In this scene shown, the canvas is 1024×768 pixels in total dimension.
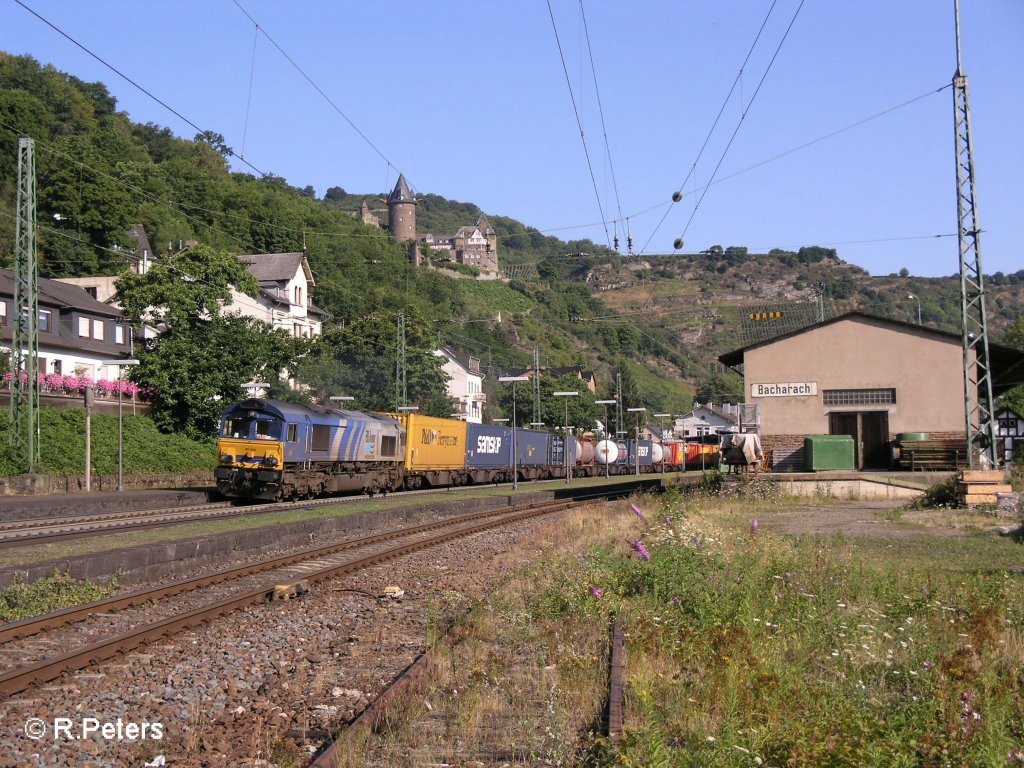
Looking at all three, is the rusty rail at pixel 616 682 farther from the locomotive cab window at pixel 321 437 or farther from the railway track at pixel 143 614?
the locomotive cab window at pixel 321 437

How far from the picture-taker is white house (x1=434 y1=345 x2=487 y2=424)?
109 meters

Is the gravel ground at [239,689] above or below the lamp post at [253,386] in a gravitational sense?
below

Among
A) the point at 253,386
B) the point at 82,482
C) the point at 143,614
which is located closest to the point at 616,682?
the point at 143,614

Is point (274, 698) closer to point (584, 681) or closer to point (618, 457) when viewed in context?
point (584, 681)

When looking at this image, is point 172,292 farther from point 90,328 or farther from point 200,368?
point 90,328

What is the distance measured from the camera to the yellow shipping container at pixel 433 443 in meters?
41.4

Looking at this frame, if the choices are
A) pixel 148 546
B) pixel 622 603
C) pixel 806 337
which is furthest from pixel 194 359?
pixel 622 603

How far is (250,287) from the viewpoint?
202 feet

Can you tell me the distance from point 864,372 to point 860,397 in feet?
3.13

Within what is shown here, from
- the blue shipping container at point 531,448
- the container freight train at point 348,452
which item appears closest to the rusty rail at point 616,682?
the container freight train at point 348,452

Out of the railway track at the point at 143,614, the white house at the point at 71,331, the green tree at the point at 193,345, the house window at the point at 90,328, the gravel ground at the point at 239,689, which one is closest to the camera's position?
the gravel ground at the point at 239,689

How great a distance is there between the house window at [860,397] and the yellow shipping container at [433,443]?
16950 millimetres

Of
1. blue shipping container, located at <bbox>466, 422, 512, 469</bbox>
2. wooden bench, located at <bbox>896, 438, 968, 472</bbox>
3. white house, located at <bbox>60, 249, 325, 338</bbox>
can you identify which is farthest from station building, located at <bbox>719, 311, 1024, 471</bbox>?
white house, located at <bbox>60, 249, 325, 338</bbox>

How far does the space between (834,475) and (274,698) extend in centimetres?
2572
